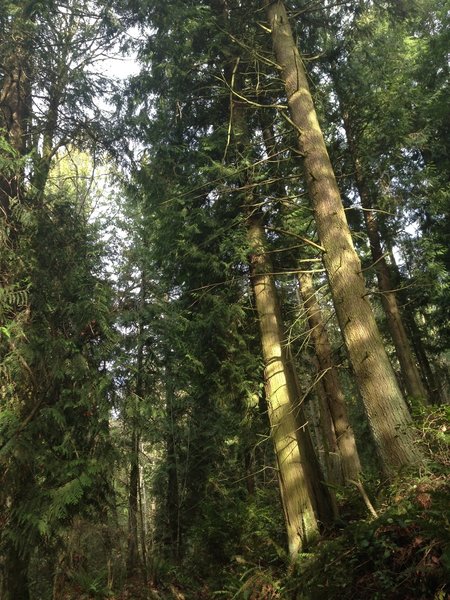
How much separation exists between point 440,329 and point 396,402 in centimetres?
912

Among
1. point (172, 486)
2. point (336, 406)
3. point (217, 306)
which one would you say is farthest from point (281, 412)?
point (172, 486)

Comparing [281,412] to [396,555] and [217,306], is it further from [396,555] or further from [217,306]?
[396,555]

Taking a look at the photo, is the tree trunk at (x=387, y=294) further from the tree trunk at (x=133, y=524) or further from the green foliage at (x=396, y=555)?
the green foliage at (x=396, y=555)

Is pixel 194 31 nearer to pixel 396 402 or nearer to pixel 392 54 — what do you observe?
pixel 392 54

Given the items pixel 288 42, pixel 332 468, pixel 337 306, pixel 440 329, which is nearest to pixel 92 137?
pixel 288 42

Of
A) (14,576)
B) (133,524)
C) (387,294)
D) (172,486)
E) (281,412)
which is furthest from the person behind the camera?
(172,486)

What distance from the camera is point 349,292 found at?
5.28m

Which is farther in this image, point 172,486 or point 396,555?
point 172,486

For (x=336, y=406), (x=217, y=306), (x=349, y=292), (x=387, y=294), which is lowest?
(x=336, y=406)

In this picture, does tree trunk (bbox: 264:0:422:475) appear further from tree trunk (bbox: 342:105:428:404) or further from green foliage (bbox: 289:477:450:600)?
tree trunk (bbox: 342:105:428:404)

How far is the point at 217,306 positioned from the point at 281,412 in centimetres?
200

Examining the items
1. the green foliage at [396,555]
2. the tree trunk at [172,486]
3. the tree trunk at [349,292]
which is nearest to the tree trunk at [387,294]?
the tree trunk at [349,292]

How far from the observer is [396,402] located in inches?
184

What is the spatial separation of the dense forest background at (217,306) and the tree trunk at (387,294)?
8 cm
